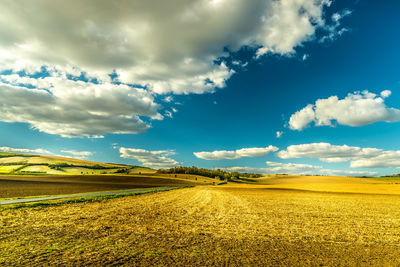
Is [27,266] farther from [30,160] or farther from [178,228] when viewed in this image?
[30,160]

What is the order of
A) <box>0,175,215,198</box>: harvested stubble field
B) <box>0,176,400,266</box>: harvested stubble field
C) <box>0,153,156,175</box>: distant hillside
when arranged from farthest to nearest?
1. <box>0,153,156,175</box>: distant hillside
2. <box>0,175,215,198</box>: harvested stubble field
3. <box>0,176,400,266</box>: harvested stubble field

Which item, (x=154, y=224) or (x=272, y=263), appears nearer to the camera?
(x=272, y=263)

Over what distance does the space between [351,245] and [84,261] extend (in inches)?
489

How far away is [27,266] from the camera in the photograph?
23.9 feet

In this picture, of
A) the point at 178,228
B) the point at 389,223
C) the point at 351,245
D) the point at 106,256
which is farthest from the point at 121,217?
the point at 389,223

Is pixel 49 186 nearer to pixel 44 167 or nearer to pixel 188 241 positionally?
pixel 188 241

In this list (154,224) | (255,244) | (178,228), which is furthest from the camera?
(154,224)

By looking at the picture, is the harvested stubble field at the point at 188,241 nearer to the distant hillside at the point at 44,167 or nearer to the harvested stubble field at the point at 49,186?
the harvested stubble field at the point at 49,186

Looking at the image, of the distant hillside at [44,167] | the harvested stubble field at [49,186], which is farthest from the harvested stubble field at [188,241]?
the distant hillside at [44,167]

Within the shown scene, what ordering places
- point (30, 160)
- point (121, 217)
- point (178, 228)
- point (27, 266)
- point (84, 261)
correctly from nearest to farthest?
point (27, 266) → point (84, 261) → point (178, 228) → point (121, 217) → point (30, 160)

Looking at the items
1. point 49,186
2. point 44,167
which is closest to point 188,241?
point 49,186

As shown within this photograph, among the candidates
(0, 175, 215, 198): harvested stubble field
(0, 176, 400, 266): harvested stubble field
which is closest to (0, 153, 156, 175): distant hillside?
(0, 175, 215, 198): harvested stubble field

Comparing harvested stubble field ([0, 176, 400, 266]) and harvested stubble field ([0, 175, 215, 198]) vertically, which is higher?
harvested stubble field ([0, 176, 400, 266])

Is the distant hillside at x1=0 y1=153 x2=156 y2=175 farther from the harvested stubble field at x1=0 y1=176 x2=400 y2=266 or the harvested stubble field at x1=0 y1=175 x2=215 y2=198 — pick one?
the harvested stubble field at x1=0 y1=176 x2=400 y2=266
